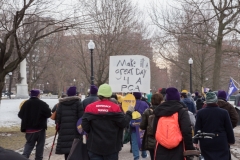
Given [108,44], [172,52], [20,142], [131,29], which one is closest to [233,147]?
[20,142]

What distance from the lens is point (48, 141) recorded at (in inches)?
511

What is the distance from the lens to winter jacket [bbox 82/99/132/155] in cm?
571

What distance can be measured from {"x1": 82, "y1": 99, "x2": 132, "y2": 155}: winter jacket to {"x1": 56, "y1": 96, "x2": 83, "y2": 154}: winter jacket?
2057mm

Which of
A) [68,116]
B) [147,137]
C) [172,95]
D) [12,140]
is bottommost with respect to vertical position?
[12,140]

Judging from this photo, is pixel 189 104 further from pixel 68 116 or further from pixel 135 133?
pixel 68 116

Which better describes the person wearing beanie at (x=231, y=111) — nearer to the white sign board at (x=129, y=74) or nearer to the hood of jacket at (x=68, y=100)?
the white sign board at (x=129, y=74)

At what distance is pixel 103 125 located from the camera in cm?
572

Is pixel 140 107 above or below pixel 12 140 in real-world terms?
above

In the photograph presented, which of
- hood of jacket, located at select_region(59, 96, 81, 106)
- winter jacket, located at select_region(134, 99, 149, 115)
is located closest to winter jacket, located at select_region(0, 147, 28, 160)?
hood of jacket, located at select_region(59, 96, 81, 106)

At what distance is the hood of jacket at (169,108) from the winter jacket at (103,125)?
1.89ft

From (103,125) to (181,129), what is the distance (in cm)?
116

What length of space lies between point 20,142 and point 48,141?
938mm

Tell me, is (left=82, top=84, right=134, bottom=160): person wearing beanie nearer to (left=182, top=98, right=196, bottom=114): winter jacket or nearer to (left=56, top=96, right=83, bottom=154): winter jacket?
(left=56, top=96, right=83, bottom=154): winter jacket

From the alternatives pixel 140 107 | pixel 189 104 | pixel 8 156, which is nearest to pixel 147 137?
pixel 140 107
